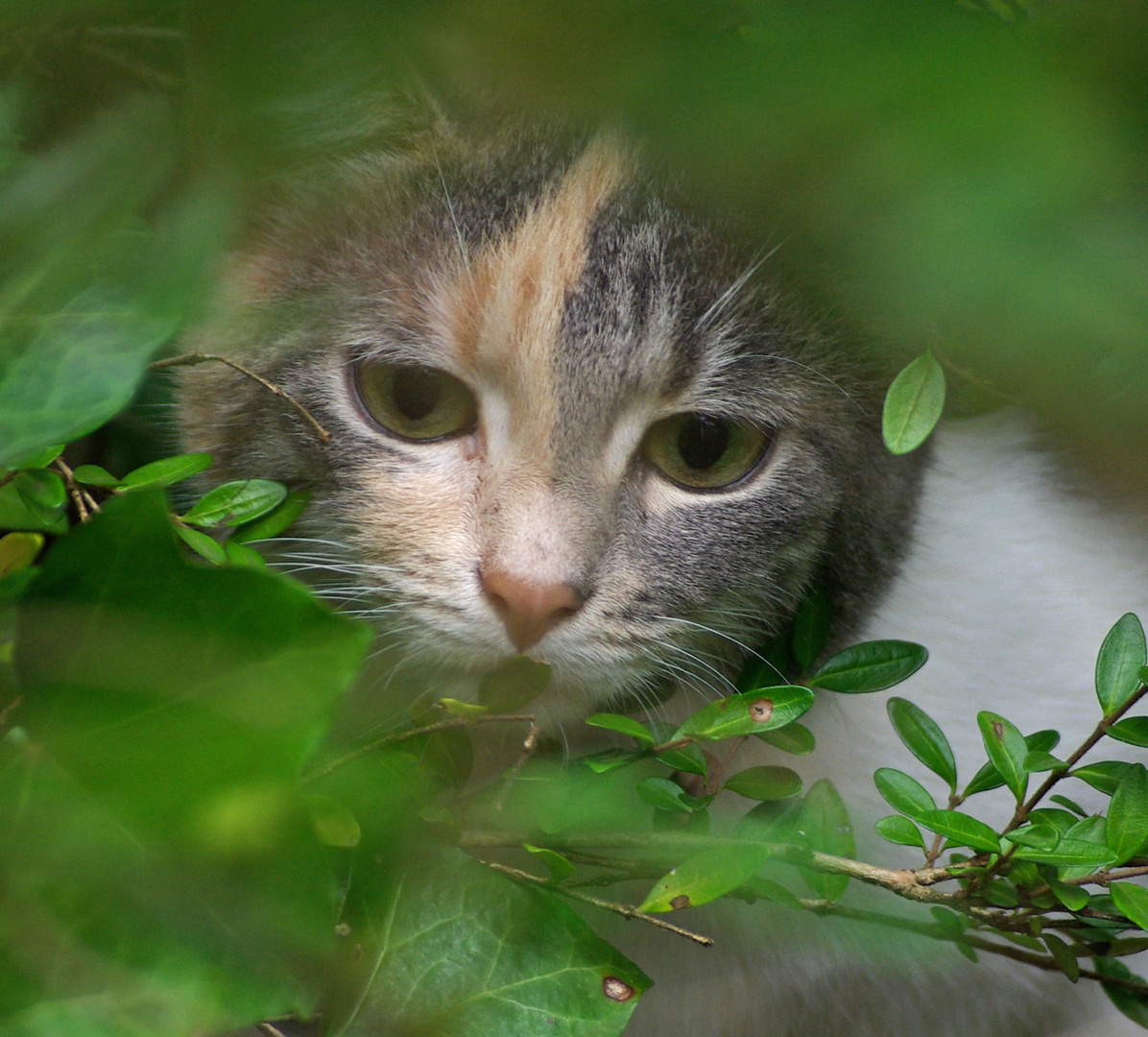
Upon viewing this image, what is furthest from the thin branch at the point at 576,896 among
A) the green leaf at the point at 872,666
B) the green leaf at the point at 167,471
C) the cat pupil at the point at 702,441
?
the cat pupil at the point at 702,441

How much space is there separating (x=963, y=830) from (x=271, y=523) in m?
0.56

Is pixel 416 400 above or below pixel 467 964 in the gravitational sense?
above

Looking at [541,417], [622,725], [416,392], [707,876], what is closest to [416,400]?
[416,392]

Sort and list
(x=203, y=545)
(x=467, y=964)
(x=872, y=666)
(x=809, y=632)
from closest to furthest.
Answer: (x=467, y=964) → (x=203, y=545) → (x=872, y=666) → (x=809, y=632)

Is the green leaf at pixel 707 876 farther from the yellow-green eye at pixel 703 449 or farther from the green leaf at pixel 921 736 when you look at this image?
the yellow-green eye at pixel 703 449

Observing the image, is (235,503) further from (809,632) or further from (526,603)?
(809,632)

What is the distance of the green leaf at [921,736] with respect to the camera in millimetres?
763

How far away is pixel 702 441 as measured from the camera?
102 cm

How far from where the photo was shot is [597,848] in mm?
738

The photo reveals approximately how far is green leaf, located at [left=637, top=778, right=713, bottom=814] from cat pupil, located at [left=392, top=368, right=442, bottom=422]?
16.9 inches

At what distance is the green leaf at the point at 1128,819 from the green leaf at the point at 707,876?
212mm

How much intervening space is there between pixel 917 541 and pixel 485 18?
1119mm

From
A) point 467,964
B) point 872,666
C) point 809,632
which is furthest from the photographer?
point 809,632

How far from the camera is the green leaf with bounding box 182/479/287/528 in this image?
767mm
